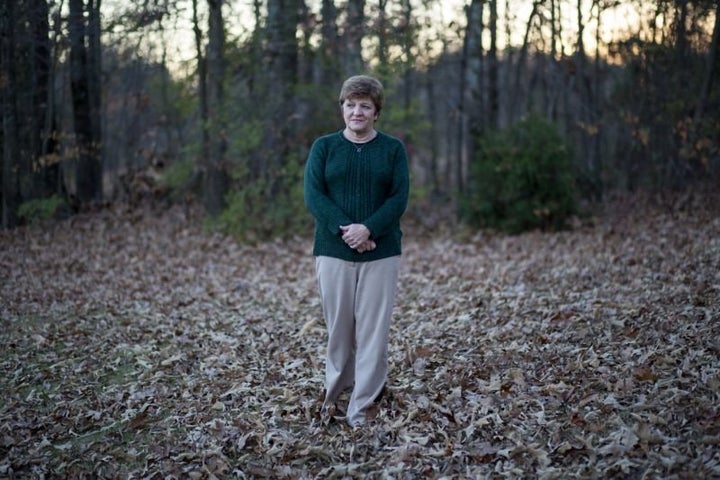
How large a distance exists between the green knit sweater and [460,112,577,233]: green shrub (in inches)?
344

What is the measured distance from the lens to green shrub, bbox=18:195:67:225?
46.0 feet

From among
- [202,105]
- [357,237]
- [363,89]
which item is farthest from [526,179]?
[357,237]

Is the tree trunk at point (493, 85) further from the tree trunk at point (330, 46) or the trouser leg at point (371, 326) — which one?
the trouser leg at point (371, 326)

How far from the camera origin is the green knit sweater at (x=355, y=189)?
14.9ft

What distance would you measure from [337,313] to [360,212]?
679 mm

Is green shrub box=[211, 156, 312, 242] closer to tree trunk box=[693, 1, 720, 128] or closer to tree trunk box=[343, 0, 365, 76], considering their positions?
tree trunk box=[343, 0, 365, 76]

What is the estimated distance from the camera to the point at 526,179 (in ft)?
42.8

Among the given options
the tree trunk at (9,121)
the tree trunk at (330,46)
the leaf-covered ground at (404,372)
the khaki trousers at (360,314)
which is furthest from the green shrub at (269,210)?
the khaki trousers at (360,314)

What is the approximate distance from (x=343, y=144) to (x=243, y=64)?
10610 mm

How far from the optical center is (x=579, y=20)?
15.0 metres

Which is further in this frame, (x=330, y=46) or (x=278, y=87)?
(x=330, y=46)

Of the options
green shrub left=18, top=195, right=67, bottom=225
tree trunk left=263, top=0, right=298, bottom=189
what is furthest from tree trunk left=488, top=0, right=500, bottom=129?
green shrub left=18, top=195, right=67, bottom=225

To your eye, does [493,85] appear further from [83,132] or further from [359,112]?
[359,112]

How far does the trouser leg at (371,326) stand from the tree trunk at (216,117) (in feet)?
35.1
